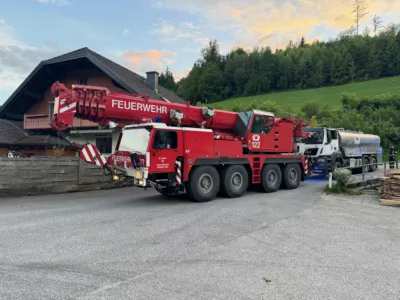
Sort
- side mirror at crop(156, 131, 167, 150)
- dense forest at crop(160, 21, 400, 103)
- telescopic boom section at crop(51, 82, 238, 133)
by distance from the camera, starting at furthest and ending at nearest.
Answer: dense forest at crop(160, 21, 400, 103), side mirror at crop(156, 131, 167, 150), telescopic boom section at crop(51, 82, 238, 133)

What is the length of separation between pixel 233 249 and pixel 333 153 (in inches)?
558

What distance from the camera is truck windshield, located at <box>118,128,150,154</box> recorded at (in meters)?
9.48

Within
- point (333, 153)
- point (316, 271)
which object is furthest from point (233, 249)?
point (333, 153)

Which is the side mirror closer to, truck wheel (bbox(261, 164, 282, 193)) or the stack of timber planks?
truck wheel (bbox(261, 164, 282, 193))

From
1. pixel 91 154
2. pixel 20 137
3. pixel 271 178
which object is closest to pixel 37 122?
pixel 20 137

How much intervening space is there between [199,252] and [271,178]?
799 cm

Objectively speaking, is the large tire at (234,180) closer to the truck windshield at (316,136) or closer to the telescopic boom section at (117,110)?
the telescopic boom section at (117,110)

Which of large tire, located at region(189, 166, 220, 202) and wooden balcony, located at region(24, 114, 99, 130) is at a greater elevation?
wooden balcony, located at region(24, 114, 99, 130)

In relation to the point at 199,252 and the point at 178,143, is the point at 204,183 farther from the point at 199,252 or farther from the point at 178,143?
the point at 199,252

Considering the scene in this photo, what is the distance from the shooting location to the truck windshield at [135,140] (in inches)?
373

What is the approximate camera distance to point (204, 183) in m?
10.4

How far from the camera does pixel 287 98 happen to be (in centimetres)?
6731

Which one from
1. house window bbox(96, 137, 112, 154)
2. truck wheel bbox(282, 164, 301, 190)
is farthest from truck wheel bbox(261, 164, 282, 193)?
house window bbox(96, 137, 112, 154)

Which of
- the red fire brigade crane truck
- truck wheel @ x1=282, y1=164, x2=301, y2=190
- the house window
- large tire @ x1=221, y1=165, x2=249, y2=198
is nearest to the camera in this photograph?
the red fire brigade crane truck
